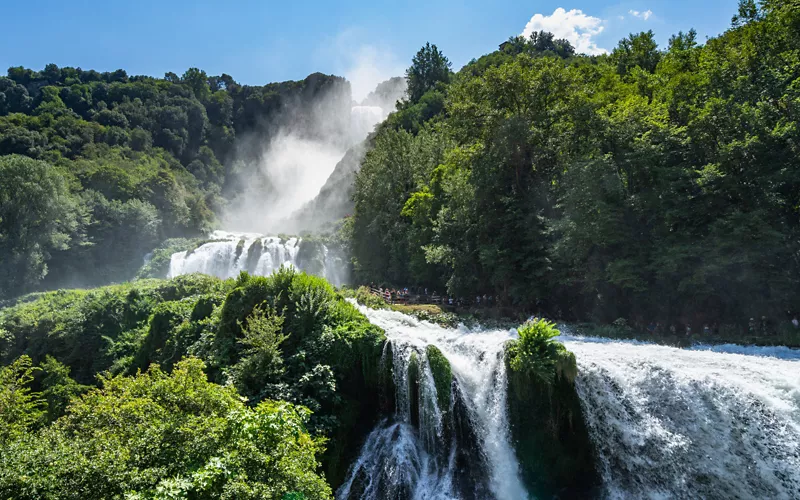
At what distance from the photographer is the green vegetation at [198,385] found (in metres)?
6.97

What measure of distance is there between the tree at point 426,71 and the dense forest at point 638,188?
54235 mm

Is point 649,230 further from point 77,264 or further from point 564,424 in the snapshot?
point 77,264

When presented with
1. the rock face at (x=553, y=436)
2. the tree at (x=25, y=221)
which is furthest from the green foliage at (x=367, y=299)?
the tree at (x=25, y=221)

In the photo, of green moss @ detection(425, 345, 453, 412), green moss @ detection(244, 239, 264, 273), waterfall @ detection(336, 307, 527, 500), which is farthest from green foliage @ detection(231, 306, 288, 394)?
green moss @ detection(244, 239, 264, 273)

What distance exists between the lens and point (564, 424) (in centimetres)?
1291

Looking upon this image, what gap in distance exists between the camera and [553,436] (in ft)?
42.3

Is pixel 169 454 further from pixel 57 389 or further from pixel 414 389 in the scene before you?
pixel 57 389

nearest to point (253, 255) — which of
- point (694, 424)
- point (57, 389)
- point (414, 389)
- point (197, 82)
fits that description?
point (57, 389)

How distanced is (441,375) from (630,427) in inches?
220

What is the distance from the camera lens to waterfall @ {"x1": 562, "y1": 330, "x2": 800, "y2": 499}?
10.0 m

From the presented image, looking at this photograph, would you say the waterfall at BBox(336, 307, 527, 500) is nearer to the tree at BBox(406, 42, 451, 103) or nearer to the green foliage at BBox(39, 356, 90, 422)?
the green foliage at BBox(39, 356, 90, 422)

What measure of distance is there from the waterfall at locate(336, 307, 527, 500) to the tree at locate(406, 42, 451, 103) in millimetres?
72960

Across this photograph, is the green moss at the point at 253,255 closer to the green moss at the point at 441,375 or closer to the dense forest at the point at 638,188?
the dense forest at the point at 638,188

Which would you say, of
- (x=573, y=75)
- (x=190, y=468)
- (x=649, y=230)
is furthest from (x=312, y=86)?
(x=190, y=468)
